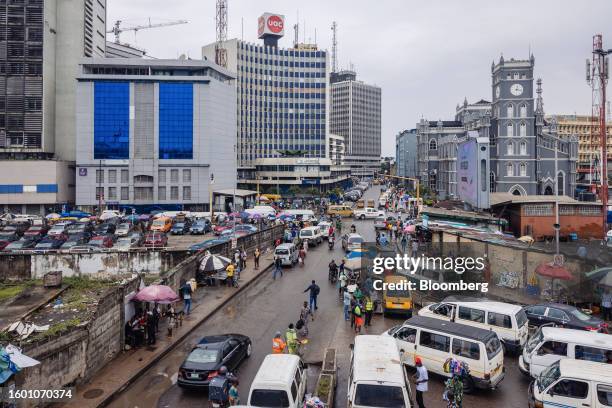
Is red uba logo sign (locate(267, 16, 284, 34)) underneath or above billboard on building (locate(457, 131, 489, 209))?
above

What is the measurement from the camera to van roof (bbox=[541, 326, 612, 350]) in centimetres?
1388

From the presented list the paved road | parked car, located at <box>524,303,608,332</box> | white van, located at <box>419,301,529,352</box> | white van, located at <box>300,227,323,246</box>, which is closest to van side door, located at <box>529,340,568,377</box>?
the paved road

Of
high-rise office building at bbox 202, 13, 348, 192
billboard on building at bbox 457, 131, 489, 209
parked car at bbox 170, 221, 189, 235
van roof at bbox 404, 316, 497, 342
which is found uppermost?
high-rise office building at bbox 202, 13, 348, 192

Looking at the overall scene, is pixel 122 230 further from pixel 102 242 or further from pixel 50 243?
pixel 50 243

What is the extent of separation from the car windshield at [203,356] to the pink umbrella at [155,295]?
4562 mm

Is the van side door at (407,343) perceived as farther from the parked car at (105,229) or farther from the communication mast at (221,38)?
the communication mast at (221,38)

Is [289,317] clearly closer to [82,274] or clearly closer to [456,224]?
[82,274]

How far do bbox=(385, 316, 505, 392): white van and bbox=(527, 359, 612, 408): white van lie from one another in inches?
Answer: 59.8

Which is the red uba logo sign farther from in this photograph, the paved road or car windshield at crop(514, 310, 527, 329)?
car windshield at crop(514, 310, 527, 329)

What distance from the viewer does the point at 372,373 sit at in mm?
11781

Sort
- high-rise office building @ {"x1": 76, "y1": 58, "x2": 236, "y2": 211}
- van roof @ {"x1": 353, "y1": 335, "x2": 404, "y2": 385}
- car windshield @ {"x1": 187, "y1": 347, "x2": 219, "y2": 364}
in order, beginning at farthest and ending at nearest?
high-rise office building @ {"x1": 76, "y1": 58, "x2": 236, "y2": 211} < car windshield @ {"x1": 187, "y1": 347, "x2": 219, "y2": 364} < van roof @ {"x1": 353, "y1": 335, "x2": 404, "y2": 385}

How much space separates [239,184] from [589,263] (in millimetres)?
111001

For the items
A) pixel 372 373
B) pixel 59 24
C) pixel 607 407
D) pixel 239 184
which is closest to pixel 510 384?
pixel 607 407

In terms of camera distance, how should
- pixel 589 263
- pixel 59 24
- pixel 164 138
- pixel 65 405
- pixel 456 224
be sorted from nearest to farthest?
pixel 65 405
pixel 589 263
pixel 456 224
pixel 164 138
pixel 59 24
